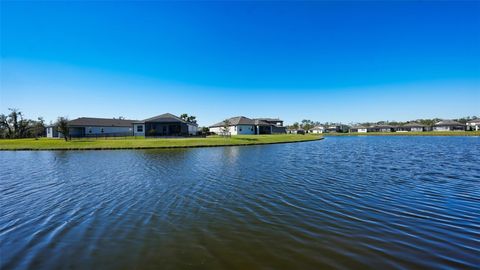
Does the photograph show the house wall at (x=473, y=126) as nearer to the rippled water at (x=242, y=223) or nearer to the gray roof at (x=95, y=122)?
the rippled water at (x=242, y=223)

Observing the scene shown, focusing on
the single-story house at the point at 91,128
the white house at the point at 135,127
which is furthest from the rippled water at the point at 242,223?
the single-story house at the point at 91,128

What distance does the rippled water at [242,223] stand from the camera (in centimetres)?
496

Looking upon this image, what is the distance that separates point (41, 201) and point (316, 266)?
1073 cm

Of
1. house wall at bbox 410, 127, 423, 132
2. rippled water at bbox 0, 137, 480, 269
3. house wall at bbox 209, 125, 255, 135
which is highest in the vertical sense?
house wall at bbox 209, 125, 255, 135

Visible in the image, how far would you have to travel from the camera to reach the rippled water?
4961mm

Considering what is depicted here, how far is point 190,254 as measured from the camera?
5.17 meters

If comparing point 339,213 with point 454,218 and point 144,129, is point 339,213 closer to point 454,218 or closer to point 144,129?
point 454,218

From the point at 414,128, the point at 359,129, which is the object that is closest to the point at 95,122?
the point at 359,129

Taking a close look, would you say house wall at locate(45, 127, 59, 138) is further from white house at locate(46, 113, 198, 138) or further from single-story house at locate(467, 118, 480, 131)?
single-story house at locate(467, 118, 480, 131)

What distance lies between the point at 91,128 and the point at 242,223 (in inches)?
2534

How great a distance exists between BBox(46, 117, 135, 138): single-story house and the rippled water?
167 feet

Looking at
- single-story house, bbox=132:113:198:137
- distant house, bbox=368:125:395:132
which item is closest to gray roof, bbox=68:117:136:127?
single-story house, bbox=132:113:198:137

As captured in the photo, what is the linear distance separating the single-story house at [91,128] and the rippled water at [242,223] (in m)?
50.8

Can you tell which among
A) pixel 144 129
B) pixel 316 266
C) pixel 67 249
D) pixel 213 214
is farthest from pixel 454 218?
pixel 144 129
